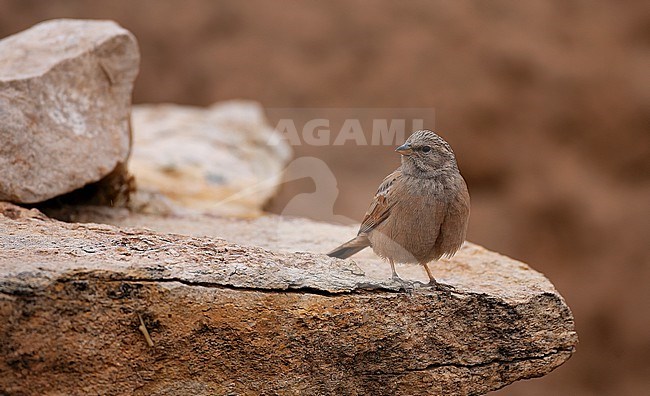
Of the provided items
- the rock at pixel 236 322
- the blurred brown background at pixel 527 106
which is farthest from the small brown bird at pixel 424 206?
the blurred brown background at pixel 527 106

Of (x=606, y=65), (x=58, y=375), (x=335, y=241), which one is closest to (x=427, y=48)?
(x=606, y=65)

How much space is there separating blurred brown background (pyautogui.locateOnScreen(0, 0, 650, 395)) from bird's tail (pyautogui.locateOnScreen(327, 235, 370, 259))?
428cm

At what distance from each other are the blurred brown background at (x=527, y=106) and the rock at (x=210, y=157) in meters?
0.90

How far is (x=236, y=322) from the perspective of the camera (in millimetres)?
2748

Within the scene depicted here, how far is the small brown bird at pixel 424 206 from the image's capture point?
10.5ft

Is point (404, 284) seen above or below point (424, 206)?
below

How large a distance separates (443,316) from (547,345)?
49cm

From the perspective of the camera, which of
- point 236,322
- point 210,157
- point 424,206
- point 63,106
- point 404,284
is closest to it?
point 236,322

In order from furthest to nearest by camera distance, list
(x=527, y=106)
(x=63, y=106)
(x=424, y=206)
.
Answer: (x=527, y=106), (x=63, y=106), (x=424, y=206)

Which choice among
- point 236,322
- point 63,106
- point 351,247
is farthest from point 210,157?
point 236,322

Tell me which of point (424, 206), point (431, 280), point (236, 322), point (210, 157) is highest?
point (424, 206)

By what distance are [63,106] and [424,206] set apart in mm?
1958

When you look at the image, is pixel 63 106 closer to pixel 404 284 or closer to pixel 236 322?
pixel 236 322

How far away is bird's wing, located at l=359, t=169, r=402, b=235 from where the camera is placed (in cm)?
334
